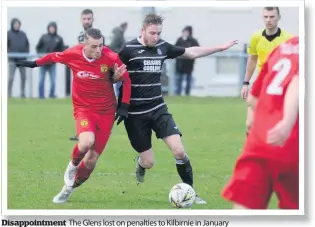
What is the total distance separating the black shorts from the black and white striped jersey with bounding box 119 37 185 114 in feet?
0.19

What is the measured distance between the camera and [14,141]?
13.6 metres

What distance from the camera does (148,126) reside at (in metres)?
9.58

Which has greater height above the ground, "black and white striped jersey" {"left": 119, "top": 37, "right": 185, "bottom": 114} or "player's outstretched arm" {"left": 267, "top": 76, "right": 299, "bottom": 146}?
"black and white striped jersey" {"left": 119, "top": 37, "right": 185, "bottom": 114}

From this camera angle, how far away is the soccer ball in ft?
29.8

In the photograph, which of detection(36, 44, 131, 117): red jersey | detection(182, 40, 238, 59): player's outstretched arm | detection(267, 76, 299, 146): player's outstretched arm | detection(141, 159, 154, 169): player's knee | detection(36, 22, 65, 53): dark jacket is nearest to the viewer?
detection(267, 76, 299, 146): player's outstretched arm

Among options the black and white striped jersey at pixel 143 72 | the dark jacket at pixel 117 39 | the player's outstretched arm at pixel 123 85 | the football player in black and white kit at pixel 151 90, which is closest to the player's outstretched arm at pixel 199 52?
the football player in black and white kit at pixel 151 90

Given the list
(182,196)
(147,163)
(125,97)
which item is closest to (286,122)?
(182,196)

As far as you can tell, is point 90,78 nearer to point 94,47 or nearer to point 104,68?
point 104,68

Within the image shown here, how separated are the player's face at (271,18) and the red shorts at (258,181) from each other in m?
3.53

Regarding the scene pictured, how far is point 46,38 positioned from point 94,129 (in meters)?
6.69

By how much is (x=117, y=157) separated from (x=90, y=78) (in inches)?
128

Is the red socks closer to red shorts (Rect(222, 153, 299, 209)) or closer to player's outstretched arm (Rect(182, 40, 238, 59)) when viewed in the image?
player's outstretched arm (Rect(182, 40, 238, 59))

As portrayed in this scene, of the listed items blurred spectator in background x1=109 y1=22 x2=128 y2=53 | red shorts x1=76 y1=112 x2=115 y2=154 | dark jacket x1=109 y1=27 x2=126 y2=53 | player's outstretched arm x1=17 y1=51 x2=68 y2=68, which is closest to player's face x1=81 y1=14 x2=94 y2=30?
player's outstretched arm x1=17 y1=51 x2=68 y2=68

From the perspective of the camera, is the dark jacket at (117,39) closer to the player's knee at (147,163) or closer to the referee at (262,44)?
the referee at (262,44)
